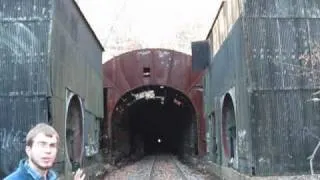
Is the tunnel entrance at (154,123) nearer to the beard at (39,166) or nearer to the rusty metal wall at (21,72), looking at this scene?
the rusty metal wall at (21,72)

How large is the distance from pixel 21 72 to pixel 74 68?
3.78 metres

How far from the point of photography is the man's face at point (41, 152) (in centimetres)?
263

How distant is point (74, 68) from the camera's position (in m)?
16.3

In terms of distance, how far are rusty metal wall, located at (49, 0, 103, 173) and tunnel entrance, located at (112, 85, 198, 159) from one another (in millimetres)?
7355

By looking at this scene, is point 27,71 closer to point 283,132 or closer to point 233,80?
point 233,80

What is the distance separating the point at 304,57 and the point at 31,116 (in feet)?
22.0

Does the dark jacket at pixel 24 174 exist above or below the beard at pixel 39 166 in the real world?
below

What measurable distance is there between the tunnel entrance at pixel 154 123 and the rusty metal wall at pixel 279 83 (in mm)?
16138

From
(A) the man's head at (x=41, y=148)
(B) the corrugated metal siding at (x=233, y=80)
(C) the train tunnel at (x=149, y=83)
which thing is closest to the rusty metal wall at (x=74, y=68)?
(C) the train tunnel at (x=149, y=83)

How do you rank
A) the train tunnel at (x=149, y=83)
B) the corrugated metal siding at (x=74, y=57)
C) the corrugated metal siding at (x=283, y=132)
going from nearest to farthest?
the corrugated metal siding at (x=283, y=132) < the corrugated metal siding at (x=74, y=57) < the train tunnel at (x=149, y=83)

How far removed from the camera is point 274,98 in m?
12.9

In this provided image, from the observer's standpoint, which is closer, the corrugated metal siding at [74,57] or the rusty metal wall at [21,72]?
the rusty metal wall at [21,72]

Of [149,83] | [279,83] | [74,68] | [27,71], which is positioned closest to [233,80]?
[279,83]

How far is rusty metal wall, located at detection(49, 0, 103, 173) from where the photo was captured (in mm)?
13227
